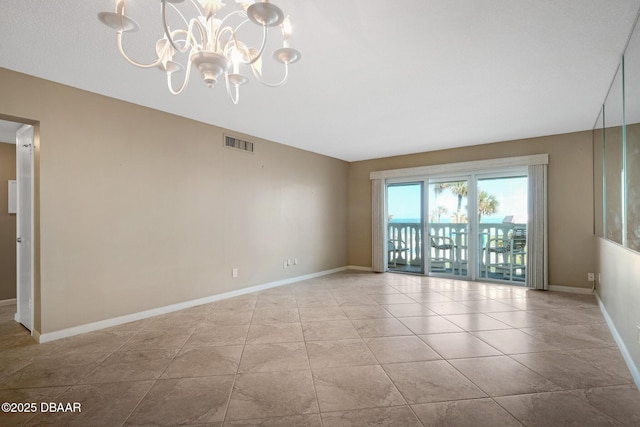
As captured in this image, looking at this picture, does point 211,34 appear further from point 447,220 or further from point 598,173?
point 447,220

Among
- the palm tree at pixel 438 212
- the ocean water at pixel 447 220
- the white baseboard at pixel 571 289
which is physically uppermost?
the palm tree at pixel 438 212

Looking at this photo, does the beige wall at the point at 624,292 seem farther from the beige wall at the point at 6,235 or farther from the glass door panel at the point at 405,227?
the beige wall at the point at 6,235

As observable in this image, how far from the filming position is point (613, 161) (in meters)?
3.11

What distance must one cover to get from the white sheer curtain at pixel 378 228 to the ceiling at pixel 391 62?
7.33ft

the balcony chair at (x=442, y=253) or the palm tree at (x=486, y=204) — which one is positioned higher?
the palm tree at (x=486, y=204)

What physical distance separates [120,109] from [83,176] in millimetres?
857

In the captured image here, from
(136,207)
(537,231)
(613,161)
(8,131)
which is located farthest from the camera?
(537,231)

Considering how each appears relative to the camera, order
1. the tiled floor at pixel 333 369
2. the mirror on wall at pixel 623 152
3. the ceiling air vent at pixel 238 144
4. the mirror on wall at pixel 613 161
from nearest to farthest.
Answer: the tiled floor at pixel 333 369
the mirror on wall at pixel 623 152
the mirror on wall at pixel 613 161
the ceiling air vent at pixel 238 144

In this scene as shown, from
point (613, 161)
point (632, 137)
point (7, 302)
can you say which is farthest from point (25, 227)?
point (613, 161)

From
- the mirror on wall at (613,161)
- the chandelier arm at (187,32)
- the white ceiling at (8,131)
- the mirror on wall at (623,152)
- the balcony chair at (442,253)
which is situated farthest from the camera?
the balcony chair at (442,253)

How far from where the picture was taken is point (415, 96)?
3.25 meters

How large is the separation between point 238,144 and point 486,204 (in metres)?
4.43

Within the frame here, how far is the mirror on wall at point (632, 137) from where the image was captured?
215 centimetres

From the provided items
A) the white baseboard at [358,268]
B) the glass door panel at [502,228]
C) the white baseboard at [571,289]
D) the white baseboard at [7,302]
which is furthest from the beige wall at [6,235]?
the white baseboard at [571,289]
